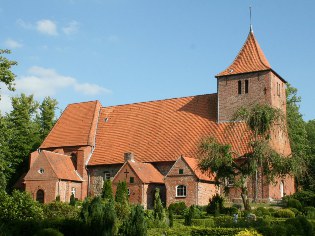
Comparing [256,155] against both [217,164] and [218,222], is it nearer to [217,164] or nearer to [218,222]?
[217,164]

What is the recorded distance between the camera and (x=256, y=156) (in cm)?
3244

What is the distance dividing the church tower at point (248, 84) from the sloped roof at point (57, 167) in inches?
557

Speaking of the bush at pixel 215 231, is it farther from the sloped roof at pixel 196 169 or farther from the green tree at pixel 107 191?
the green tree at pixel 107 191

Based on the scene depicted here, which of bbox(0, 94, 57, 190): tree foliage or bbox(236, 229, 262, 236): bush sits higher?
bbox(0, 94, 57, 190): tree foliage

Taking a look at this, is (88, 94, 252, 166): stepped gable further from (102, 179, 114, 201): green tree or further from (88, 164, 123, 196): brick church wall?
(102, 179, 114, 201): green tree

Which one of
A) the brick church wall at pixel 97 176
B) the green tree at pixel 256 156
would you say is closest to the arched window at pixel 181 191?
the green tree at pixel 256 156

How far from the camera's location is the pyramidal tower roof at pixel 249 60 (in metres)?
42.2

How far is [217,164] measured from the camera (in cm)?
3306

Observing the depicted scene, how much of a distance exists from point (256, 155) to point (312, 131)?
29398mm

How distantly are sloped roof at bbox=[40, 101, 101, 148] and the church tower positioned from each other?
1274 centimetres

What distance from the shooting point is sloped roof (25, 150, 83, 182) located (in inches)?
1617

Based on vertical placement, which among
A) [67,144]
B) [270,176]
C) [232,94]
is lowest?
[270,176]

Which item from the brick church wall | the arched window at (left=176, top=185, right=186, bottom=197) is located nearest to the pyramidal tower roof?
the arched window at (left=176, top=185, right=186, bottom=197)

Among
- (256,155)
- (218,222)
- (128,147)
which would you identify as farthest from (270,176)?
(128,147)
